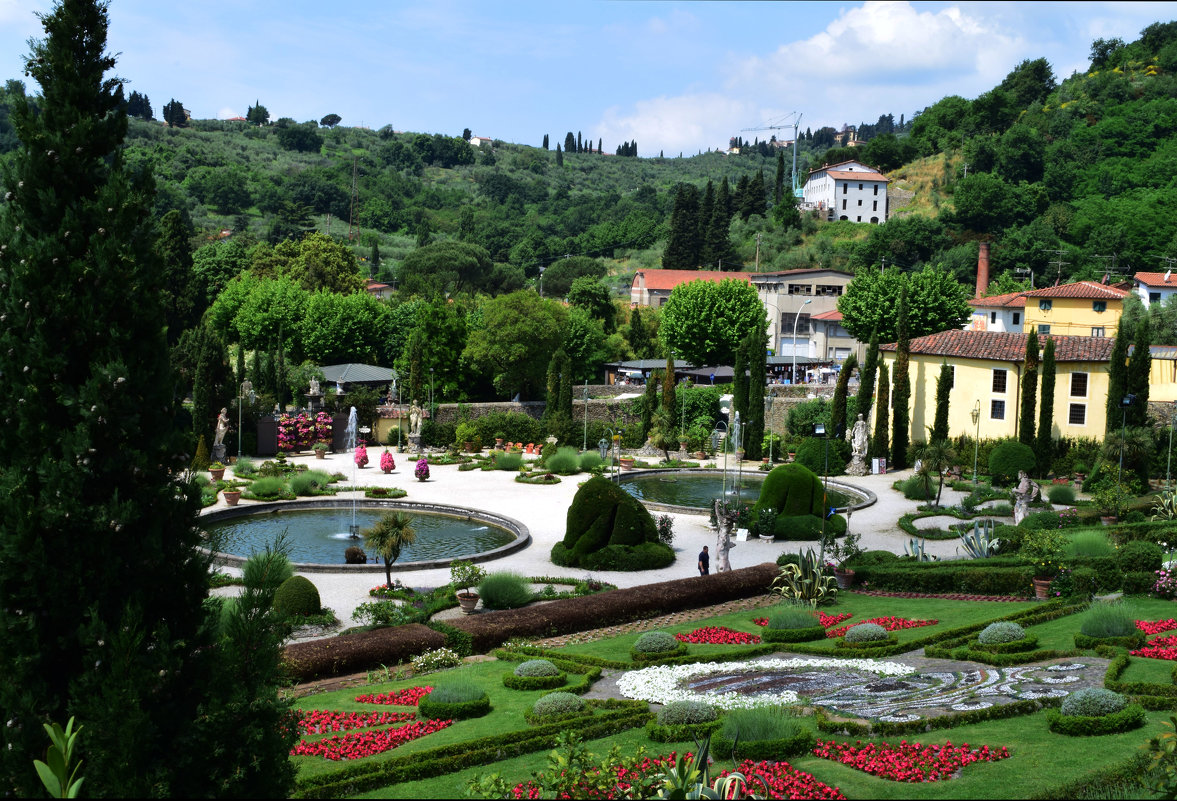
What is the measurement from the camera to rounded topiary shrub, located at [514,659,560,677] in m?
15.6

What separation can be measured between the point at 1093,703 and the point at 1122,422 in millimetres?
30074

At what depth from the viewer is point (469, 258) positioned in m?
100

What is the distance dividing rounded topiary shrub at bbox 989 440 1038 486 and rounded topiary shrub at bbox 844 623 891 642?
24.3m

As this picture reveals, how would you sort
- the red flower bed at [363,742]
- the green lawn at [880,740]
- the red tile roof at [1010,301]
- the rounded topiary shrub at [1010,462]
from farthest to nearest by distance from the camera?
the red tile roof at [1010,301], the rounded topiary shrub at [1010,462], the red flower bed at [363,742], the green lawn at [880,740]

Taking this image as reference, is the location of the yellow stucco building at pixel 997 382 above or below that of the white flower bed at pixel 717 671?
above

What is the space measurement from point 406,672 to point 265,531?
594 inches

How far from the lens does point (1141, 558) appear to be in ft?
67.3

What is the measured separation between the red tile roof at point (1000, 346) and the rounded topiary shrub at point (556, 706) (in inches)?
1390

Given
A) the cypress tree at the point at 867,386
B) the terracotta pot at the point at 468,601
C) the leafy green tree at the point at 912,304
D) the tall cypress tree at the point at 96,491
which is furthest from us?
the leafy green tree at the point at 912,304

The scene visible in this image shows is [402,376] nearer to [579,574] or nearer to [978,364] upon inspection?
[978,364]

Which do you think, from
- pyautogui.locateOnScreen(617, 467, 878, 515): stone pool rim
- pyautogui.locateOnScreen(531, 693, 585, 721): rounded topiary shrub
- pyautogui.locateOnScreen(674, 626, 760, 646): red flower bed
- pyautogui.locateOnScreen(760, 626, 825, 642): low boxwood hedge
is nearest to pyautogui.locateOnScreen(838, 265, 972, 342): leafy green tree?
pyautogui.locateOnScreen(617, 467, 878, 515): stone pool rim

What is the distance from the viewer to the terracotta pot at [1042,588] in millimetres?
21219

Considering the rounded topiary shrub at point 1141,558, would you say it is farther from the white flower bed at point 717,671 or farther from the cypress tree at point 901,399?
the cypress tree at point 901,399

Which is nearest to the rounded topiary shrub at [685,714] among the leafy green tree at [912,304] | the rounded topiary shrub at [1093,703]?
the rounded topiary shrub at [1093,703]
